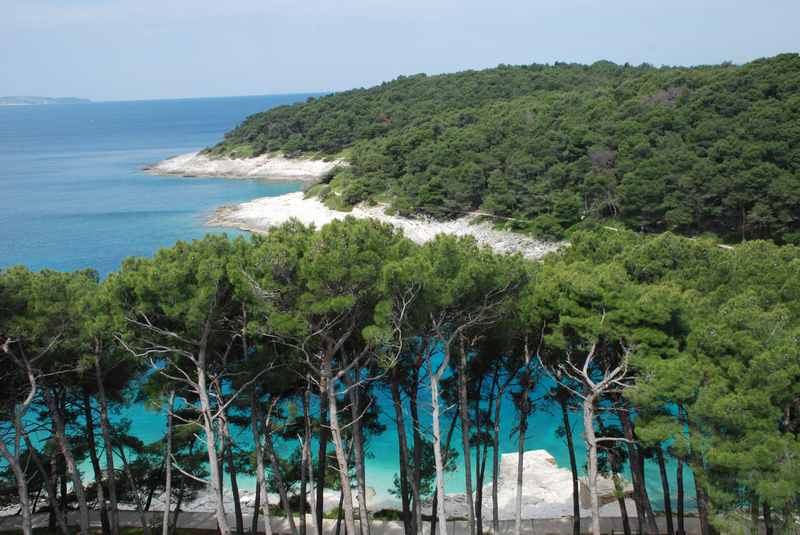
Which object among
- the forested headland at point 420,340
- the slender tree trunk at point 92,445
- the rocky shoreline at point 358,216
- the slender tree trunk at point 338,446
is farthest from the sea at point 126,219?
the slender tree trunk at point 92,445

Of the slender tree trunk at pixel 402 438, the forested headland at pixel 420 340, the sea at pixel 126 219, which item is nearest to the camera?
the forested headland at pixel 420 340

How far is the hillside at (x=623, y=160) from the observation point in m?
38.6

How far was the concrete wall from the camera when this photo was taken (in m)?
14.4

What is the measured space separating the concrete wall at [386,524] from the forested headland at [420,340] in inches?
50.7

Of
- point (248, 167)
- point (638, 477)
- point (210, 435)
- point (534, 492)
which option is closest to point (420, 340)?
point (210, 435)

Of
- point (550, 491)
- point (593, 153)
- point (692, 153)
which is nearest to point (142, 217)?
point (593, 153)

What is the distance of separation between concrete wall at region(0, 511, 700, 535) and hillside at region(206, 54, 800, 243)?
1068 inches

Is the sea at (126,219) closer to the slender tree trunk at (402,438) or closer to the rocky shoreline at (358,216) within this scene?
the slender tree trunk at (402,438)

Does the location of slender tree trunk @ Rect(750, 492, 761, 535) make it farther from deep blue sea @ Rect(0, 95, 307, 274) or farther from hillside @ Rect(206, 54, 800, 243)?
deep blue sea @ Rect(0, 95, 307, 274)

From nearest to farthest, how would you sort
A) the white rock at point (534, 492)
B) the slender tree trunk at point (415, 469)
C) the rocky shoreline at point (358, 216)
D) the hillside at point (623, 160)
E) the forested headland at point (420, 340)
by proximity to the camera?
the forested headland at point (420, 340) < the slender tree trunk at point (415, 469) < the white rock at point (534, 492) < the hillside at point (623, 160) < the rocky shoreline at point (358, 216)

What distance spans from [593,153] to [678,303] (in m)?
37.8

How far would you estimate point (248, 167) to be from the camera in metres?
85.9

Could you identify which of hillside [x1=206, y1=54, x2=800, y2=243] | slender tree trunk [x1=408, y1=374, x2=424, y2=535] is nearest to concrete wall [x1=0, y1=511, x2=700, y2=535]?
slender tree trunk [x1=408, y1=374, x2=424, y2=535]

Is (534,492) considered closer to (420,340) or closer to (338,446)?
(420,340)
